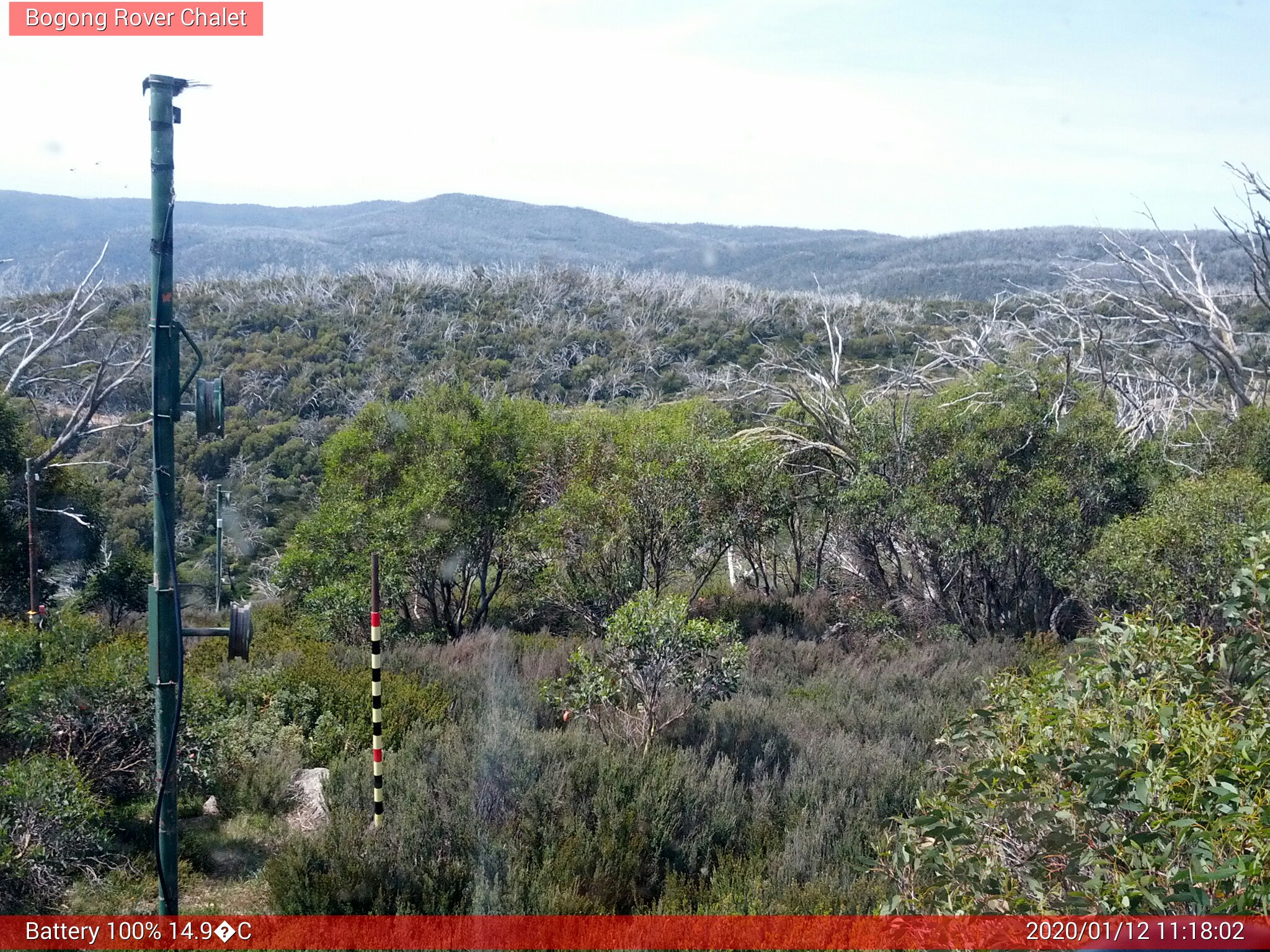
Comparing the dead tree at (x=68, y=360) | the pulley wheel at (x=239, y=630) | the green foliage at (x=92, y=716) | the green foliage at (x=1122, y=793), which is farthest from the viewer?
the dead tree at (x=68, y=360)

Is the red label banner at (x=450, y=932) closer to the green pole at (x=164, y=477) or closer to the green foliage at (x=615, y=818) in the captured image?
the green foliage at (x=615, y=818)

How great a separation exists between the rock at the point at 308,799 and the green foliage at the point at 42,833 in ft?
4.13

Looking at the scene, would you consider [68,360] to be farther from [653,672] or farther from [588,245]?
[588,245]

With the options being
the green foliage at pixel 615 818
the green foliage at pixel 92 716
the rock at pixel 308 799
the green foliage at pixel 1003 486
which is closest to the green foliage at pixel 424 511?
the rock at pixel 308 799

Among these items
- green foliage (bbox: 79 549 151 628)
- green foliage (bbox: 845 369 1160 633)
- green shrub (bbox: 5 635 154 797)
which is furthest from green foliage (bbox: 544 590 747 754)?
green foliage (bbox: 79 549 151 628)

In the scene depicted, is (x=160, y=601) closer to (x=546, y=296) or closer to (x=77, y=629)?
Answer: (x=77, y=629)

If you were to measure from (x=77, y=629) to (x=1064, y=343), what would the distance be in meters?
14.4

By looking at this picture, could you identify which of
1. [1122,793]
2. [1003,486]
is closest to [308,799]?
[1122,793]

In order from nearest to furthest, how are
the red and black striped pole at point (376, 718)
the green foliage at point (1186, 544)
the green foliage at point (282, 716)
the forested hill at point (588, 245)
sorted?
the red and black striped pole at point (376, 718), the green foliage at point (282, 716), the green foliage at point (1186, 544), the forested hill at point (588, 245)

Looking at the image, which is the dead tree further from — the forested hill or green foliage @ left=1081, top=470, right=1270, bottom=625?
green foliage @ left=1081, top=470, right=1270, bottom=625

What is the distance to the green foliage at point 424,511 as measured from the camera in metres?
11.9

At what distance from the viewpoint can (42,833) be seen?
5.16 m

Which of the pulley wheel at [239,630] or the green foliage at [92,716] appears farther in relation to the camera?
the green foliage at [92,716]

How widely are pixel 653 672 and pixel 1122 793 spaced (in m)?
4.69
